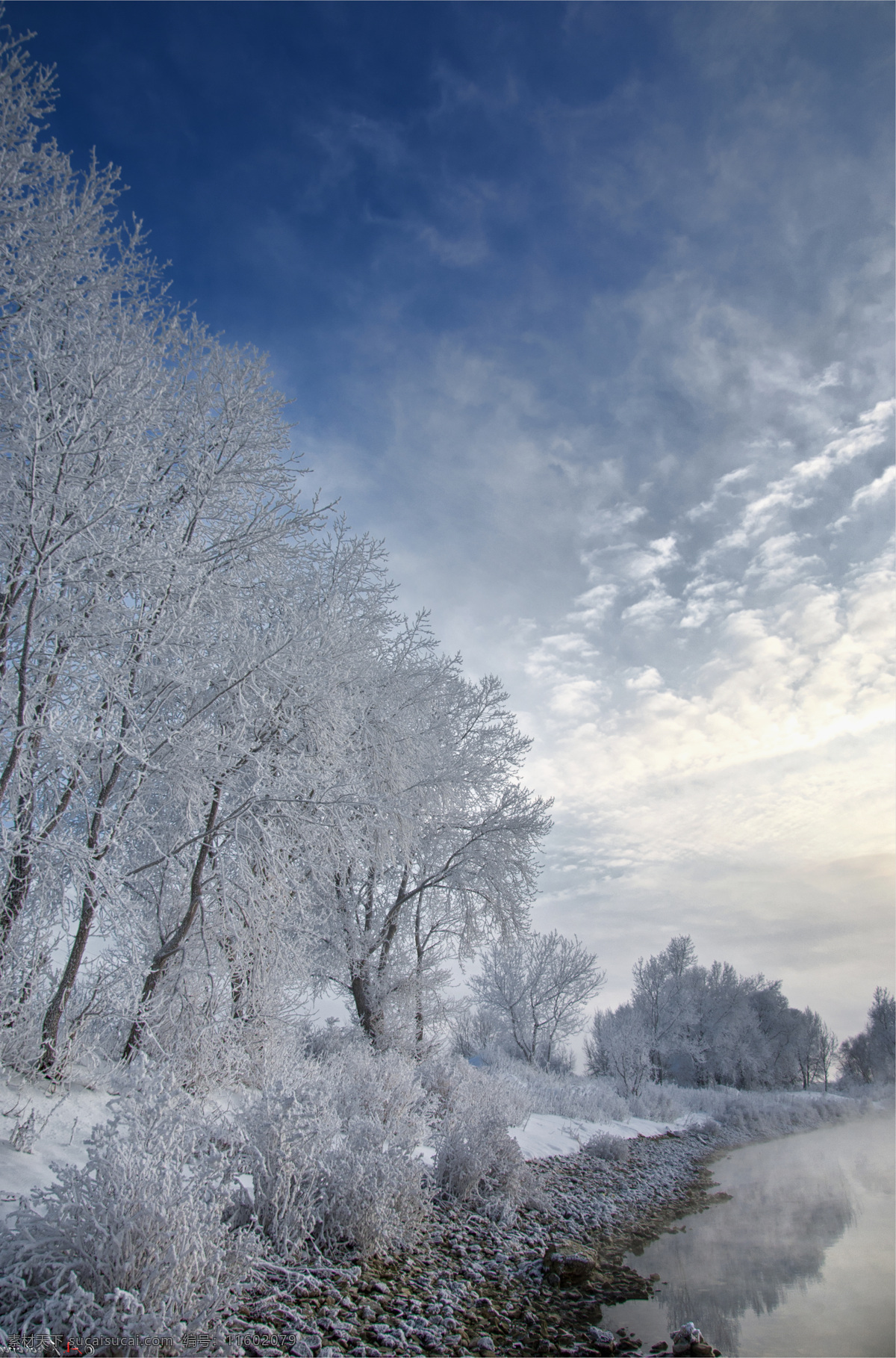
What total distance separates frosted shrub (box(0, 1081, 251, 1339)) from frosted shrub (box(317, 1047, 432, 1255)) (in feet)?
5.02

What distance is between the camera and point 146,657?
5629 millimetres

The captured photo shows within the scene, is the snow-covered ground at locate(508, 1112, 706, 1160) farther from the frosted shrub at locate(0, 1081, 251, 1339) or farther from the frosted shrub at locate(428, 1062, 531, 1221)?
the frosted shrub at locate(0, 1081, 251, 1339)

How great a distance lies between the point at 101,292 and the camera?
18.6 ft

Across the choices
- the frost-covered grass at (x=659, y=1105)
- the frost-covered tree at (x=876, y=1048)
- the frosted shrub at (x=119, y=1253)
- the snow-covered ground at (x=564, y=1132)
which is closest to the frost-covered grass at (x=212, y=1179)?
the frosted shrub at (x=119, y=1253)

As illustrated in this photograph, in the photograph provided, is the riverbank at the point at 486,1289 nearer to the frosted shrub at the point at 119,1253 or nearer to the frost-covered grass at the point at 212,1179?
the frost-covered grass at the point at 212,1179

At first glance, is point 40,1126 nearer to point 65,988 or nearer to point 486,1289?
point 65,988

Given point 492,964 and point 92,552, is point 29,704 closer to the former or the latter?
point 92,552

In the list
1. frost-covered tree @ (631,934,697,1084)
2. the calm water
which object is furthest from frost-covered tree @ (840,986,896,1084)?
the calm water

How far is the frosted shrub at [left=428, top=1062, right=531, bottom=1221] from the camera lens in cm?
694

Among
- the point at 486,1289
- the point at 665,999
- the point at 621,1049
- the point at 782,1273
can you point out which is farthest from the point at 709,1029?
the point at 486,1289

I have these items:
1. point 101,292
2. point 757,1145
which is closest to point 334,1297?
point 101,292

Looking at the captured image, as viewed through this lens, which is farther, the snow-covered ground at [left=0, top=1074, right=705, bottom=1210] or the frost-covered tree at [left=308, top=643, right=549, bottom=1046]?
the frost-covered tree at [left=308, top=643, right=549, bottom=1046]

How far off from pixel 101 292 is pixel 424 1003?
13.6m

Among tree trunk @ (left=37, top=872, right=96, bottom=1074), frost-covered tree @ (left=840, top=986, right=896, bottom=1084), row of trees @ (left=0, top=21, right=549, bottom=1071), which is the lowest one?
frost-covered tree @ (left=840, top=986, right=896, bottom=1084)
